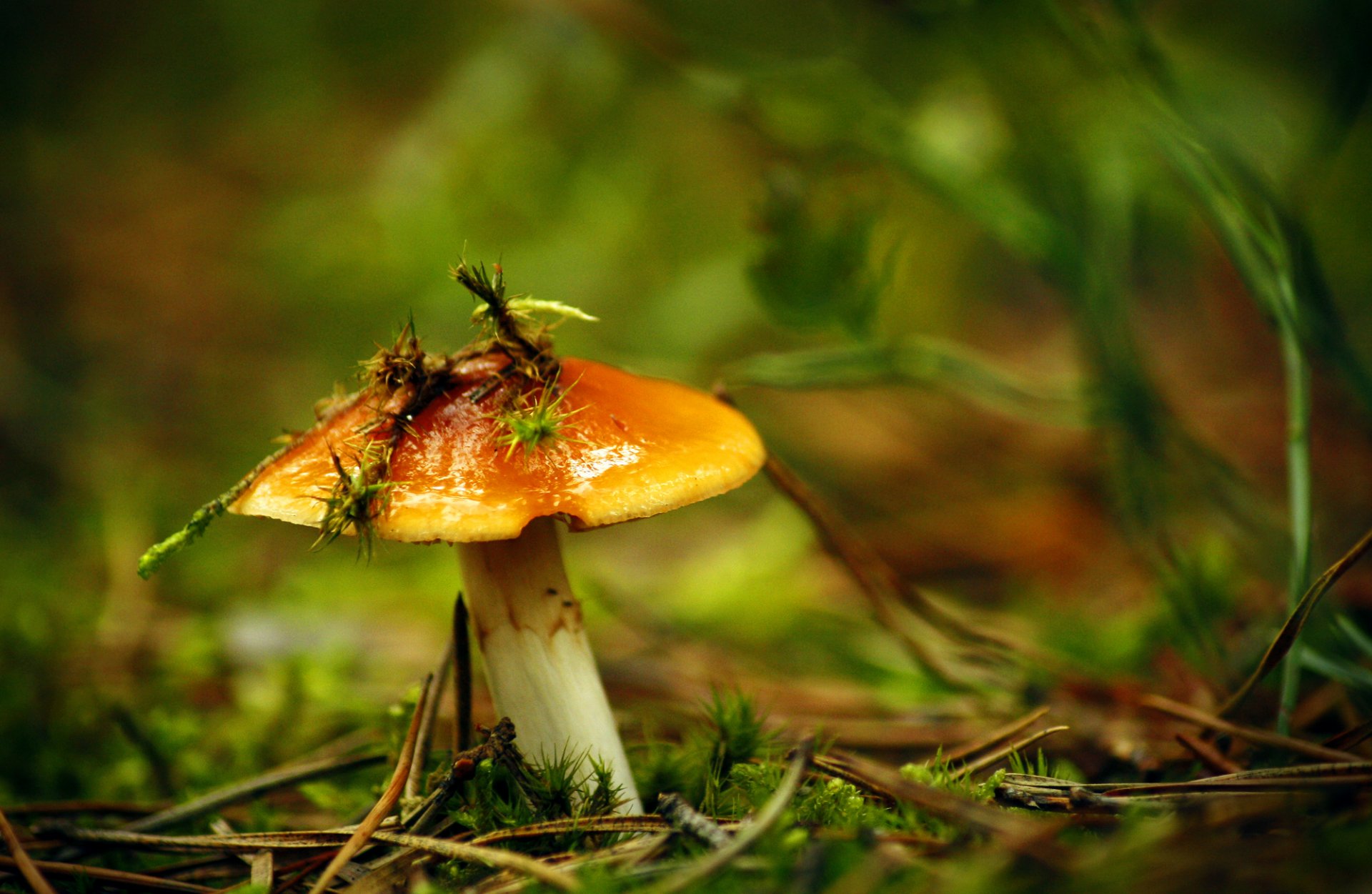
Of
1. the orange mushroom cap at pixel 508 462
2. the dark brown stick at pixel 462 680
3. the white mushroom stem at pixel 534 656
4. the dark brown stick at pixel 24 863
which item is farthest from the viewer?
the dark brown stick at pixel 462 680

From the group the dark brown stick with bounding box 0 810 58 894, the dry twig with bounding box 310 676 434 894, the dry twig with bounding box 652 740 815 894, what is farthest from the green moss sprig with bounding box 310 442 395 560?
the dark brown stick with bounding box 0 810 58 894

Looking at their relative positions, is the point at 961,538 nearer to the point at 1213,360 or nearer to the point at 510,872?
the point at 1213,360

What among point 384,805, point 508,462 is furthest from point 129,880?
point 508,462

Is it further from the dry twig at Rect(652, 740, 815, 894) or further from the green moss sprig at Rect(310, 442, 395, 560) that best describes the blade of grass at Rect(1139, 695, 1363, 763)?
the green moss sprig at Rect(310, 442, 395, 560)

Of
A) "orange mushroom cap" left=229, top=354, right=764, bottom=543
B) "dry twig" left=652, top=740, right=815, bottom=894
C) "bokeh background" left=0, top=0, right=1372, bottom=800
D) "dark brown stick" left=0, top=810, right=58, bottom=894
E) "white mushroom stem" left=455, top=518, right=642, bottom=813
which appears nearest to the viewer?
"dry twig" left=652, top=740, right=815, bottom=894

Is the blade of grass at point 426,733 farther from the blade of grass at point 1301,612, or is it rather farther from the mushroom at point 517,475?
the blade of grass at point 1301,612

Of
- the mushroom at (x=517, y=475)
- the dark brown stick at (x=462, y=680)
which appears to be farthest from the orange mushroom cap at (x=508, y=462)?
the dark brown stick at (x=462, y=680)

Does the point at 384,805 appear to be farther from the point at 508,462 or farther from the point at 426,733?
the point at 508,462

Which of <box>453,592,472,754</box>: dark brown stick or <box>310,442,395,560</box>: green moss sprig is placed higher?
<box>310,442,395,560</box>: green moss sprig
